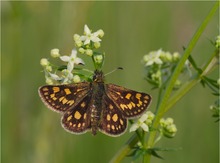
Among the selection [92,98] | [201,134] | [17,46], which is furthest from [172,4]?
[92,98]

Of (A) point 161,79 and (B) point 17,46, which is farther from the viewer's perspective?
(B) point 17,46

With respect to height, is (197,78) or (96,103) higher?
(197,78)

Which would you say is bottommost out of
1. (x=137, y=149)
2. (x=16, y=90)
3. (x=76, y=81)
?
(x=137, y=149)

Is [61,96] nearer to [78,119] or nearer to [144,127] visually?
[78,119]

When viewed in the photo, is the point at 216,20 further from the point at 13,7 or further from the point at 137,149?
the point at 137,149

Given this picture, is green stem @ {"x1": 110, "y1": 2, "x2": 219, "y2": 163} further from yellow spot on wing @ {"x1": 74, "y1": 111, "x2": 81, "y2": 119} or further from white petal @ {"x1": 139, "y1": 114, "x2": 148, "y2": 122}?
yellow spot on wing @ {"x1": 74, "y1": 111, "x2": 81, "y2": 119}

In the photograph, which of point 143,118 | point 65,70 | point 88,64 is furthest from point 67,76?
point 88,64

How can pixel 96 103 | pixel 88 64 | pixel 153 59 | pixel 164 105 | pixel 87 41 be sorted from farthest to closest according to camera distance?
pixel 88 64 → pixel 153 59 → pixel 96 103 → pixel 87 41 → pixel 164 105
